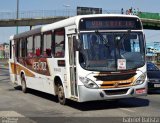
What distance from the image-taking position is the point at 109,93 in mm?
12125

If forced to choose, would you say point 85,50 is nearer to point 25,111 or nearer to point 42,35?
point 25,111

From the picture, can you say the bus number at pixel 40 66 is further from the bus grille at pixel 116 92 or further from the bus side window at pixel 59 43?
the bus grille at pixel 116 92

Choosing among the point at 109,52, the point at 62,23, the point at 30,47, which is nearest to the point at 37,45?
the point at 30,47

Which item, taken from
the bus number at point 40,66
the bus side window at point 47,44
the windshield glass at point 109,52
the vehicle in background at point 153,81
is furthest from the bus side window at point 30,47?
the windshield glass at point 109,52

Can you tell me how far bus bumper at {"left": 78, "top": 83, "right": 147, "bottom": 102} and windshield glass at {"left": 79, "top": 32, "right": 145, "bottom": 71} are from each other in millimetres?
602

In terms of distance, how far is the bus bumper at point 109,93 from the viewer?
38.9ft

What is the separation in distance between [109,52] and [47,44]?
3355mm

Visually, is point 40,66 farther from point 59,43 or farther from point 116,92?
point 116,92

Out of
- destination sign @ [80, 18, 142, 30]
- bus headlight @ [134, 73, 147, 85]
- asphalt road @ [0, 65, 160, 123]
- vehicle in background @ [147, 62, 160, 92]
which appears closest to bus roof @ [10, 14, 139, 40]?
destination sign @ [80, 18, 142, 30]

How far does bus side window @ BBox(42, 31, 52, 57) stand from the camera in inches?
577

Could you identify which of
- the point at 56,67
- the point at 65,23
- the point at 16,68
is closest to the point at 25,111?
the point at 56,67

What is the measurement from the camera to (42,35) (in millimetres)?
15562

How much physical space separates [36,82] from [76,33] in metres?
4.92

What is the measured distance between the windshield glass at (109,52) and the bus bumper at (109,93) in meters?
0.60
